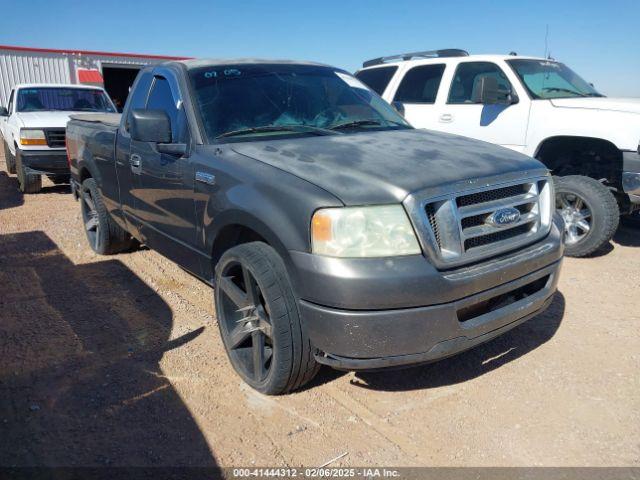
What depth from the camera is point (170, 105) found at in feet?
12.1

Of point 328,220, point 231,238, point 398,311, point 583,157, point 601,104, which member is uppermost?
point 601,104

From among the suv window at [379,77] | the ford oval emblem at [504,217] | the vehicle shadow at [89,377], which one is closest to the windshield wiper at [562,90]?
the suv window at [379,77]

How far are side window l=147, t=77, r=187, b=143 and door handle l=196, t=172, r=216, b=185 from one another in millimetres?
361

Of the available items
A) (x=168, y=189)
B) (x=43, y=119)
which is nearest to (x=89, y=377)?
(x=168, y=189)

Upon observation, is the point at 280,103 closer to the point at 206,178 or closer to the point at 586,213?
the point at 206,178

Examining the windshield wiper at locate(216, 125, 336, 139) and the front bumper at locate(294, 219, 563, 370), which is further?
the windshield wiper at locate(216, 125, 336, 139)

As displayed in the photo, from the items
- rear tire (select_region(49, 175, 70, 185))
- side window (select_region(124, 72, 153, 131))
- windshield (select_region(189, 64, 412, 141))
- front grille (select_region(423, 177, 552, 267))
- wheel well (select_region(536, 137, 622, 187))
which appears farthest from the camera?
rear tire (select_region(49, 175, 70, 185))

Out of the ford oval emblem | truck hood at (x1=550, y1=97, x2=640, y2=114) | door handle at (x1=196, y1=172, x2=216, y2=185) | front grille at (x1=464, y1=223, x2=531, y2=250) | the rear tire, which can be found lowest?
the rear tire

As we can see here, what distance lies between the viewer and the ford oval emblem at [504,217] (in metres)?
2.62

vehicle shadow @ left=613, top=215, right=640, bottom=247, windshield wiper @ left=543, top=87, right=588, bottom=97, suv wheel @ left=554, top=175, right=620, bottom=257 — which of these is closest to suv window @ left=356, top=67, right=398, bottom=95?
windshield wiper @ left=543, top=87, right=588, bottom=97

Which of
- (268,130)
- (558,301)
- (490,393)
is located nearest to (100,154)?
(268,130)

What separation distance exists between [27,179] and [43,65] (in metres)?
13.4

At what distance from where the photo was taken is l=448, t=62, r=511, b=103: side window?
252 inches

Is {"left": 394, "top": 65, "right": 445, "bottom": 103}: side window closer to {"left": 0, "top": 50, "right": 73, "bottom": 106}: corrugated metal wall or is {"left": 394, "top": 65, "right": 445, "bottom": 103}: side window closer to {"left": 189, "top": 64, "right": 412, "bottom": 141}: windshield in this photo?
{"left": 189, "top": 64, "right": 412, "bottom": 141}: windshield
